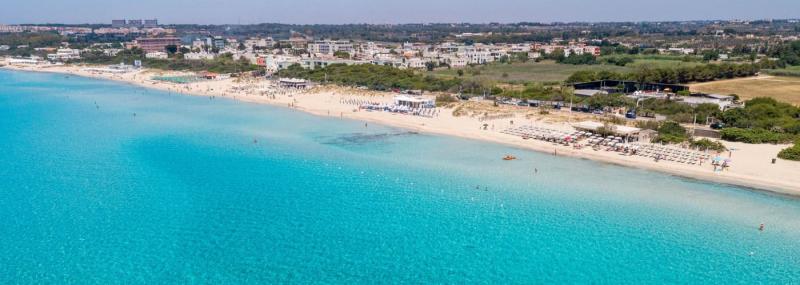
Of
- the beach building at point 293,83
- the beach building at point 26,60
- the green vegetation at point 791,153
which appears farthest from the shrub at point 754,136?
the beach building at point 26,60

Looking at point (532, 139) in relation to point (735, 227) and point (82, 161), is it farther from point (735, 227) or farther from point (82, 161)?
point (82, 161)

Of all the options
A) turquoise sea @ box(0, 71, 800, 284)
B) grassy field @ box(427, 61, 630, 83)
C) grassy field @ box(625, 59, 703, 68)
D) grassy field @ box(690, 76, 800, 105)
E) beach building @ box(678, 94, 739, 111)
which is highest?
grassy field @ box(625, 59, 703, 68)

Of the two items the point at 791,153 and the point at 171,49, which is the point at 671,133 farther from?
the point at 171,49

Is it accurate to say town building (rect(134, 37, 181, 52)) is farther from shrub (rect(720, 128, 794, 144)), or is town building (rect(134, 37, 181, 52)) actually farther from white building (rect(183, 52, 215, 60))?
shrub (rect(720, 128, 794, 144))

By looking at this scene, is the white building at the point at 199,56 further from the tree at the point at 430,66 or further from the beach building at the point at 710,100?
the beach building at the point at 710,100

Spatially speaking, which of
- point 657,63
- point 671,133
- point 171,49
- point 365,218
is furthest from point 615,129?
point 171,49

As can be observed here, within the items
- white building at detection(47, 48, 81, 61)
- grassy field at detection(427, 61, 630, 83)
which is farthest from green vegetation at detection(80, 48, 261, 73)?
grassy field at detection(427, 61, 630, 83)
